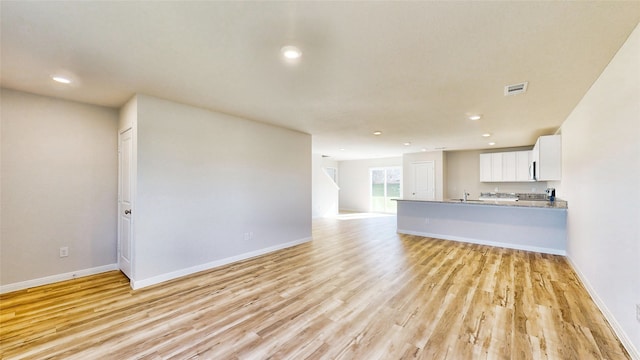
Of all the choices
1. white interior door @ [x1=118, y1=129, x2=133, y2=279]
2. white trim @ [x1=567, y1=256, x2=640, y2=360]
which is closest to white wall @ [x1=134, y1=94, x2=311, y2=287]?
white interior door @ [x1=118, y1=129, x2=133, y2=279]

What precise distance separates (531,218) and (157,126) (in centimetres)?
646

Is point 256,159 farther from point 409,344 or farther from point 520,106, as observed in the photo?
point 520,106

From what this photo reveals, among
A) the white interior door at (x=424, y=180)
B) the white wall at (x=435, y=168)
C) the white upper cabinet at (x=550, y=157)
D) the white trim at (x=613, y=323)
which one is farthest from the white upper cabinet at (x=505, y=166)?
the white trim at (x=613, y=323)

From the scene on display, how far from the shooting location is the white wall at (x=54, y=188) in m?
2.99

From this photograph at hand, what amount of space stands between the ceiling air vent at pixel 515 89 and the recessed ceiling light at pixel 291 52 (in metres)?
2.36

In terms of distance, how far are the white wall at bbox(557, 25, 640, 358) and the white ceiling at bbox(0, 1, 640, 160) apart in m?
0.24

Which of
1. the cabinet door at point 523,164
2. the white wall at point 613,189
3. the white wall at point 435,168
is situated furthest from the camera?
the white wall at point 435,168

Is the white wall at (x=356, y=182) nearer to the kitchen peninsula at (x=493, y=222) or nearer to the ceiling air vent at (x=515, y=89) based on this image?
the kitchen peninsula at (x=493, y=222)

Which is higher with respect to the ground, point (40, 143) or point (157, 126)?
point (157, 126)

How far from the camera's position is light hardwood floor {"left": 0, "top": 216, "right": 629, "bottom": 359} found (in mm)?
1939

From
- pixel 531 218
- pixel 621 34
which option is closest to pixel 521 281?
pixel 531 218

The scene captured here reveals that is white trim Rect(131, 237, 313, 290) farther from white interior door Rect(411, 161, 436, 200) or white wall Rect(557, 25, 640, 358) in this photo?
white interior door Rect(411, 161, 436, 200)

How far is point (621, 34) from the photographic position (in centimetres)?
181

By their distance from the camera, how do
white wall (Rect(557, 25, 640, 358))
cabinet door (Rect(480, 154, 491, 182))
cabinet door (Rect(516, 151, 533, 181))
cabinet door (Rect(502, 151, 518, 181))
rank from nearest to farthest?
white wall (Rect(557, 25, 640, 358))
cabinet door (Rect(516, 151, 533, 181))
cabinet door (Rect(502, 151, 518, 181))
cabinet door (Rect(480, 154, 491, 182))
